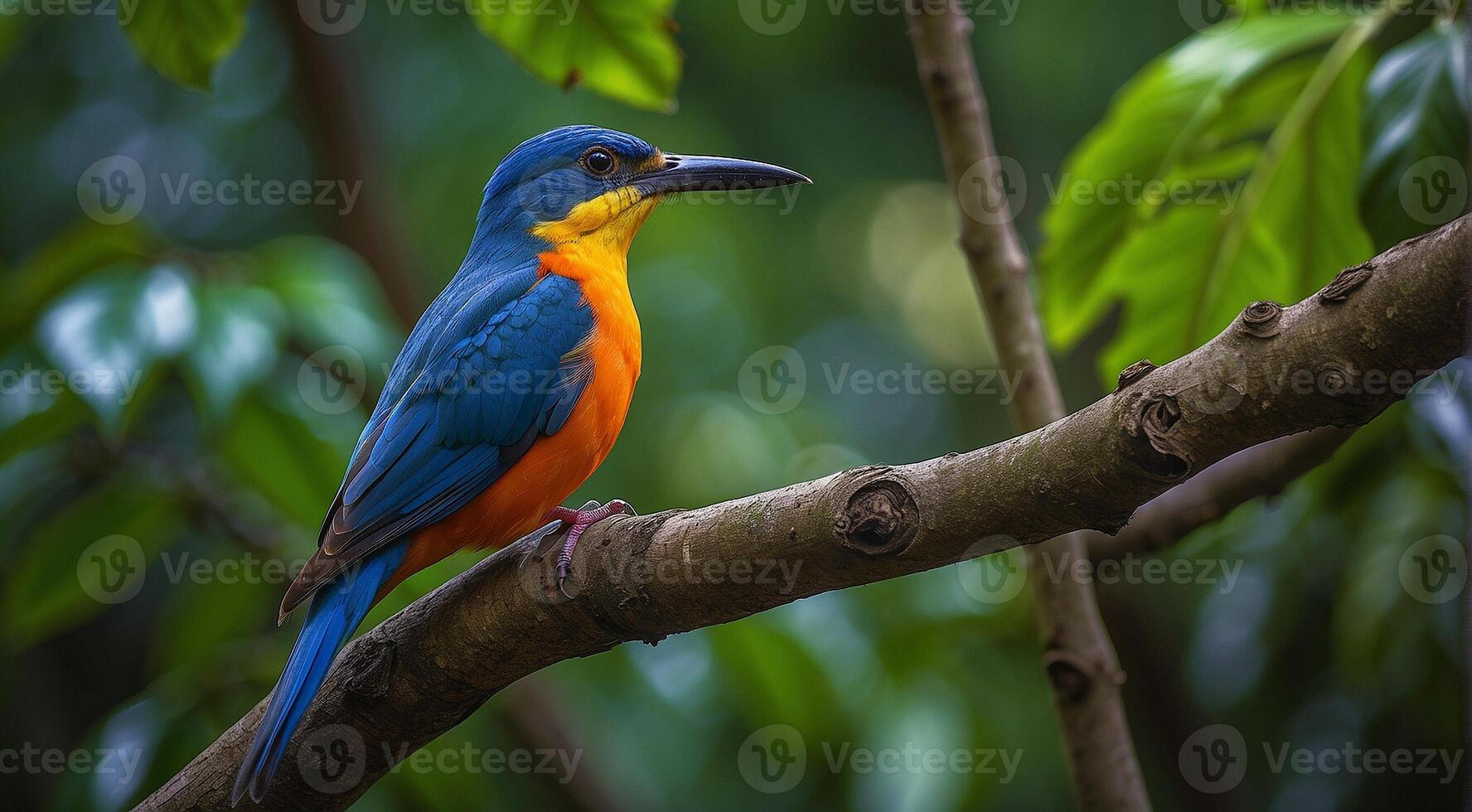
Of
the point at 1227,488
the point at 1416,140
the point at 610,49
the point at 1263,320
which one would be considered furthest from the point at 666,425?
the point at 1263,320

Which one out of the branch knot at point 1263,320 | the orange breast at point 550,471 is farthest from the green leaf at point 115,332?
the branch knot at point 1263,320

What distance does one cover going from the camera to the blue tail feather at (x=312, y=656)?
8.34 ft

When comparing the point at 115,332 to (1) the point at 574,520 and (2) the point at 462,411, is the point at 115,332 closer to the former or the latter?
(2) the point at 462,411

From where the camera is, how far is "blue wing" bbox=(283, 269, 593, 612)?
322 cm

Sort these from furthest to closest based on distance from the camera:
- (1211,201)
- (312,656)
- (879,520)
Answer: (1211,201)
(312,656)
(879,520)

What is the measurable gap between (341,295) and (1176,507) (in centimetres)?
285

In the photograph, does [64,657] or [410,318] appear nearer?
[410,318]

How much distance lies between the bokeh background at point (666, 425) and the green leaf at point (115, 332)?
14mm

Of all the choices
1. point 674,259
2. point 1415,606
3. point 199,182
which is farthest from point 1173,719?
point 199,182

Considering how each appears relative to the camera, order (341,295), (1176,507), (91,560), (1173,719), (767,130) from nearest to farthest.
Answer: (1176,507)
(341,295)
(91,560)
(1173,719)
(767,130)

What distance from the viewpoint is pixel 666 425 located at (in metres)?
5.86

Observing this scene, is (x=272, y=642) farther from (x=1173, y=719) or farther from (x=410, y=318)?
(x=1173, y=719)

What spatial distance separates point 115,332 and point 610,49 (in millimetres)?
1734

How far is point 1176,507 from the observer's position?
338 cm
